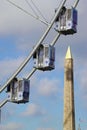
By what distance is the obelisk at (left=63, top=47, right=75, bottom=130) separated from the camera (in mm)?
58944

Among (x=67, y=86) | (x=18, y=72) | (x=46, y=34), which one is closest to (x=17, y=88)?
(x=18, y=72)

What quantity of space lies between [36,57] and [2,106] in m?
3.57

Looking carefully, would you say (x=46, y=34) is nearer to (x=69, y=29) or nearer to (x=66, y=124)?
(x=69, y=29)

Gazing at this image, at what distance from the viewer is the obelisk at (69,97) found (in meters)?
58.9

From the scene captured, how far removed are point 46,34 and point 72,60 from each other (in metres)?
27.1

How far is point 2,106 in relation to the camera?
34.3 metres

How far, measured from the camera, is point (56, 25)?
33188 mm

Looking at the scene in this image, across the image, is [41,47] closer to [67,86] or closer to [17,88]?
[17,88]

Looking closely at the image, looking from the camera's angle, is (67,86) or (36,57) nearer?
(36,57)

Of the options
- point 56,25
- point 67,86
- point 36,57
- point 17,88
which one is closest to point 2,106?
point 17,88

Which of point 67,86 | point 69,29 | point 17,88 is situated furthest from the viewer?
point 67,86

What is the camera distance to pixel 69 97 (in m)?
59.6

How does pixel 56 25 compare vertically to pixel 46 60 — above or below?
above

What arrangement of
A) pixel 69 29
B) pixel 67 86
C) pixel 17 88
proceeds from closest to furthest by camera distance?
pixel 69 29, pixel 17 88, pixel 67 86
